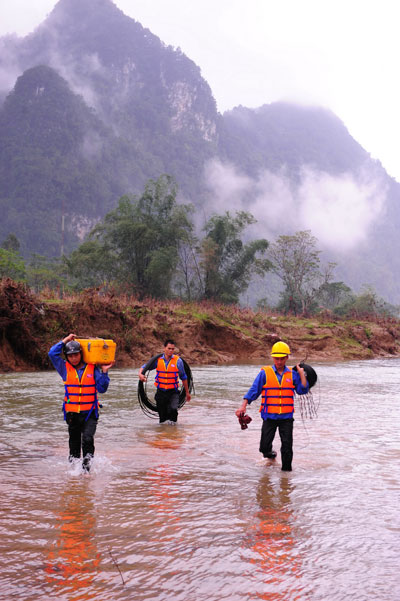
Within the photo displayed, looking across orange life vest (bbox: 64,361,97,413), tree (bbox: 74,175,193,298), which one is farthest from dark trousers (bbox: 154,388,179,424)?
tree (bbox: 74,175,193,298)

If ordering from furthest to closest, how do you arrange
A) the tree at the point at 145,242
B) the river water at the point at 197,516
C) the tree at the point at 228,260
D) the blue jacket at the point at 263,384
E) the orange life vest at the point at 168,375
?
the tree at the point at 228,260, the tree at the point at 145,242, the orange life vest at the point at 168,375, the blue jacket at the point at 263,384, the river water at the point at 197,516

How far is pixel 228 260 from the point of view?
204 ft

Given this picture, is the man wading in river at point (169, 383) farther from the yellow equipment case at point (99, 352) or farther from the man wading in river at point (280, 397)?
the yellow equipment case at point (99, 352)

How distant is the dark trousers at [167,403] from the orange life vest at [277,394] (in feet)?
11.9

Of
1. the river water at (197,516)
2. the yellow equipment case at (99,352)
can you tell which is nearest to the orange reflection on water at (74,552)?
the river water at (197,516)

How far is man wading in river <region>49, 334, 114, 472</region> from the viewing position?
6.81 meters

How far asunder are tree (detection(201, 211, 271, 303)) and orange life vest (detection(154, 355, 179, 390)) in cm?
4770

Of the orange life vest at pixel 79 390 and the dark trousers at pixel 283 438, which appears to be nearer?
the orange life vest at pixel 79 390

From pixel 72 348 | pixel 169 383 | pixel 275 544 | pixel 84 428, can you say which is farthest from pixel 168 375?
pixel 275 544

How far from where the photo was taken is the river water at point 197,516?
3.89 m

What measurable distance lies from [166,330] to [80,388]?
23.0 m

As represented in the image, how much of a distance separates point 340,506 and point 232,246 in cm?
5619

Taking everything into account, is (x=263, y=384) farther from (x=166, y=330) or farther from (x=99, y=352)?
(x=166, y=330)

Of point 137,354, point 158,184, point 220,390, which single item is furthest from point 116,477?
point 158,184
